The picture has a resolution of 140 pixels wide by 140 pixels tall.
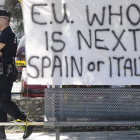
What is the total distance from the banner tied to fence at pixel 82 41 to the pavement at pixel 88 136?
1417mm

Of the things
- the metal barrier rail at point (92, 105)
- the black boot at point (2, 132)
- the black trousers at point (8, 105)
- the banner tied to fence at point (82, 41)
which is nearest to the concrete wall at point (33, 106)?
the black boot at point (2, 132)

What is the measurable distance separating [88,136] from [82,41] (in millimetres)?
1934

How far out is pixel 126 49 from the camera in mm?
4930

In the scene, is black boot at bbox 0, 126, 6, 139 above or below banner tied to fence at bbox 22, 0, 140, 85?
below

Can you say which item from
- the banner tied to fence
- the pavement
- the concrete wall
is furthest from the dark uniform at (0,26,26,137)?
the concrete wall

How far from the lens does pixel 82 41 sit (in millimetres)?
4910

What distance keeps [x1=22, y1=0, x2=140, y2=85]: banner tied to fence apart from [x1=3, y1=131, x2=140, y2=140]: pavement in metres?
1.42

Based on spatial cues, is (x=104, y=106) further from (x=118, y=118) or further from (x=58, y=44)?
(x=58, y=44)

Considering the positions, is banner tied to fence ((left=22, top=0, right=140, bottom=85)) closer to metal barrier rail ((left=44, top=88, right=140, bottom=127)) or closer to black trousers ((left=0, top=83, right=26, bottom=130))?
metal barrier rail ((left=44, top=88, right=140, bottom=127))

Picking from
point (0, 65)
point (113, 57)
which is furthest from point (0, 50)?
point (113, 57)

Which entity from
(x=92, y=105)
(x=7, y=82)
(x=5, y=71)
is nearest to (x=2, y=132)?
(x=7, y=82)

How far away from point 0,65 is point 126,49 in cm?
197

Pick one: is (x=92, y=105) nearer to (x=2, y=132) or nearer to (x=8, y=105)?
(x=8, y=105)

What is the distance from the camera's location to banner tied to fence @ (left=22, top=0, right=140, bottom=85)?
191 inches
